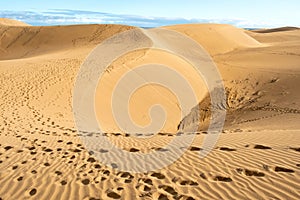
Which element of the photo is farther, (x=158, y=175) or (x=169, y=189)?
(x=158, y=175)

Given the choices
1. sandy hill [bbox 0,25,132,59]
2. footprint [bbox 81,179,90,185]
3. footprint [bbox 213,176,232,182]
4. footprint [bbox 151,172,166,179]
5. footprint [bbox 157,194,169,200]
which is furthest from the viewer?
sandy hill [bbox 0,25,132,59]

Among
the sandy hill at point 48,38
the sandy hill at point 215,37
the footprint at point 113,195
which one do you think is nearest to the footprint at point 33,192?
the footprint at point 113,195

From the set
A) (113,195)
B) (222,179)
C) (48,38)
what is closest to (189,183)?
(222,179)

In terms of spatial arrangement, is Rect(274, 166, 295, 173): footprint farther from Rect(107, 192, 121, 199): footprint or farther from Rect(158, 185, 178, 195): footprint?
Rect(107, 192, 121, 199): footprint

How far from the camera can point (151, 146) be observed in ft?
21.9

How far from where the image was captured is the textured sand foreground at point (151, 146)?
4.30 m

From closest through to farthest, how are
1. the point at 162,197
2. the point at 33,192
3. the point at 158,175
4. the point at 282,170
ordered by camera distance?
the point at 162,197 → the point at 33,192 → the point at 282,170 → the point at 158,175

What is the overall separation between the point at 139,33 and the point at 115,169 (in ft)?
76.6

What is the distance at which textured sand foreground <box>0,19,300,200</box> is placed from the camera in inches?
169

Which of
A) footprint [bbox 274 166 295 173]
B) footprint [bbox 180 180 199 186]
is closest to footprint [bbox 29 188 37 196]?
footprint [bbox 180 180 199 186]

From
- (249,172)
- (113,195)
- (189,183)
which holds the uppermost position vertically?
(249,172)

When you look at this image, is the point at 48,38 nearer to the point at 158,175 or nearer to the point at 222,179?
the point at 158,175

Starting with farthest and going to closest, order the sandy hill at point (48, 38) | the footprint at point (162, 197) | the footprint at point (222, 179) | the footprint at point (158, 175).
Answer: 1. the sandy hill at point (48, 38)
2. the footprint at point (158, 175)
3. the footprint at point (222, 179)
4. the footprint at point (162, 197)

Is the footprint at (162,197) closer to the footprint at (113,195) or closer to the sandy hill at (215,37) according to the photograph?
the footprint at (113,195)
